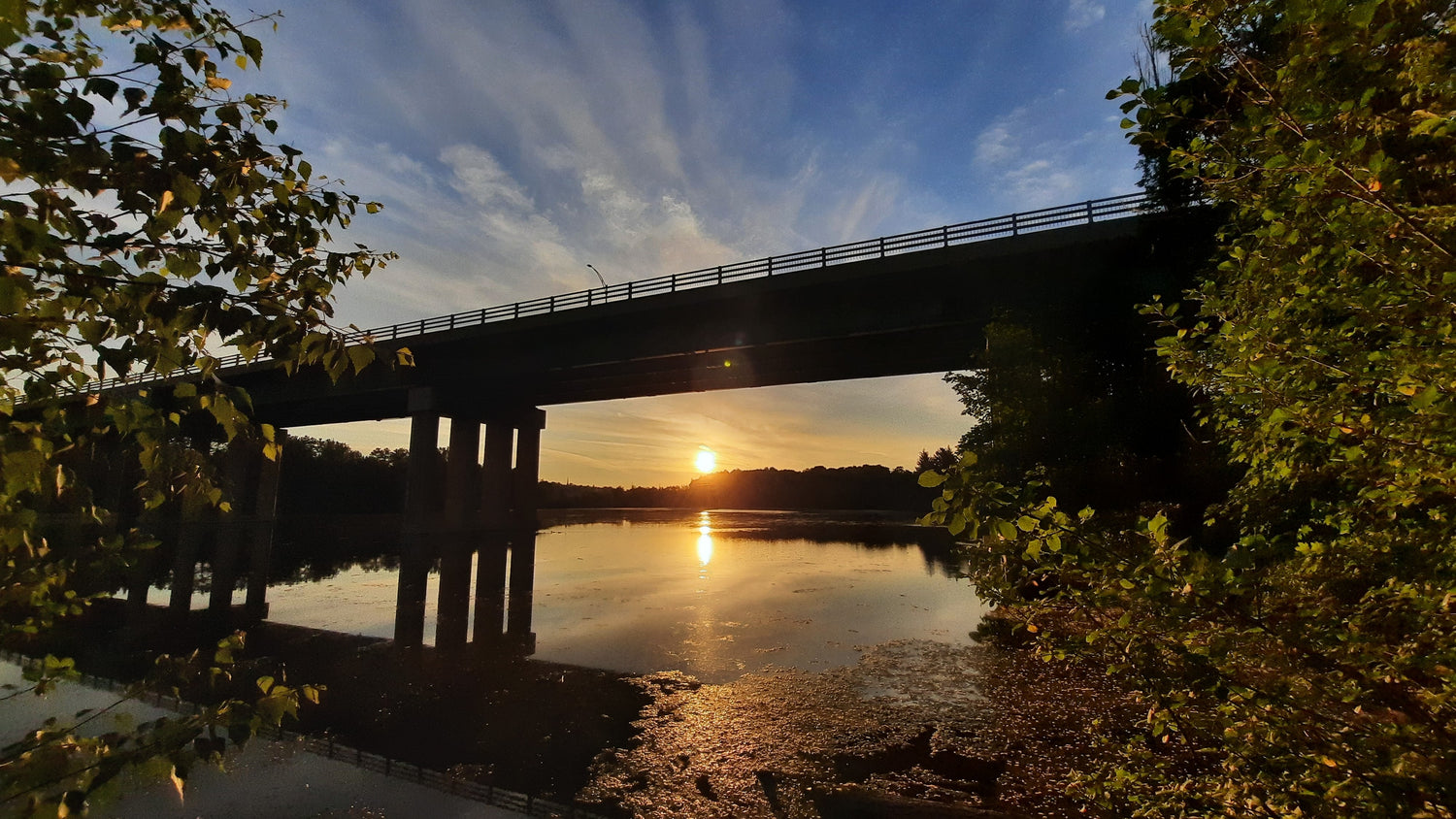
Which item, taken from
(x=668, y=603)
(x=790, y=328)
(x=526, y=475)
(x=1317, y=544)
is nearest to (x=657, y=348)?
(x=790, y=328)

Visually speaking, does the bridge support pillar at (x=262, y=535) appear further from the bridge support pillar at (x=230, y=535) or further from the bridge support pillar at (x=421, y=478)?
the bridge support pillar at (x=421, y=478)

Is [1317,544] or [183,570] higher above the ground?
[1317,544]

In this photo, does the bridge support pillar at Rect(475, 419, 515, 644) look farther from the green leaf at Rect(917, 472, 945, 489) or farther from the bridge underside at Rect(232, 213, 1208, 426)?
the green leaf at Rect(917, 472, 945, 489)

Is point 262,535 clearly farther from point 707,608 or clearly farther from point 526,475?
point 707,608

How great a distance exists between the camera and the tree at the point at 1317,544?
234 centimetres

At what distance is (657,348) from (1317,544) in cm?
3366

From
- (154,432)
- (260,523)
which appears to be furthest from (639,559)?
(260,523)

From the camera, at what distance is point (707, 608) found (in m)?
18.8

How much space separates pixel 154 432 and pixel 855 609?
18.4 metres

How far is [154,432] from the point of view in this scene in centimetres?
226

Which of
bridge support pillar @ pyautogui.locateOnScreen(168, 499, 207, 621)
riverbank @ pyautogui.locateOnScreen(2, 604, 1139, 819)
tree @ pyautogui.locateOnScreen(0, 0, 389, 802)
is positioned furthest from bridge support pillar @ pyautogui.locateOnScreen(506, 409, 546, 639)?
tree @ pyautogui.locateOnScreen(0, 0, 389, 802)

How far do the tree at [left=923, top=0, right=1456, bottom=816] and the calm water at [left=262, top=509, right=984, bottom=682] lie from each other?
381 inches

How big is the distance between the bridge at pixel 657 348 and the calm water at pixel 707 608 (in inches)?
53.4

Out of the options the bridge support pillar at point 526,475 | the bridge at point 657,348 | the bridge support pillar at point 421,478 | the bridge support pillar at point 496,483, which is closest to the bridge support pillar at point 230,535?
the bridge at point 657,348
